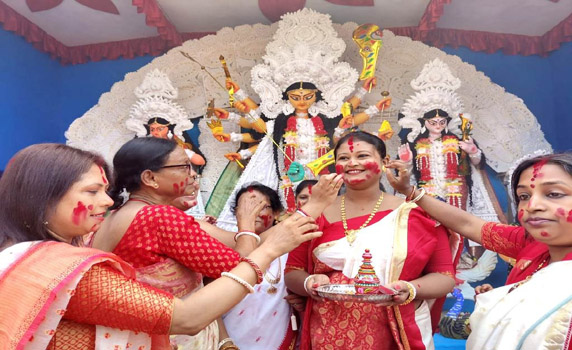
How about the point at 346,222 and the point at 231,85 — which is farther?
the point at 231,85

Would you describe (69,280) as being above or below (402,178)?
below

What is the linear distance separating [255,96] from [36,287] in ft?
14.8

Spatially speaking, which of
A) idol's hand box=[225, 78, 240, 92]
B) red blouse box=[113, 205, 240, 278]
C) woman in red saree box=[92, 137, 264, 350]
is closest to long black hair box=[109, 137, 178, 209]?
woman in red saree box=[92, 137, 264, 350]

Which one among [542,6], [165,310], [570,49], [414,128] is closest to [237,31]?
[414,128]

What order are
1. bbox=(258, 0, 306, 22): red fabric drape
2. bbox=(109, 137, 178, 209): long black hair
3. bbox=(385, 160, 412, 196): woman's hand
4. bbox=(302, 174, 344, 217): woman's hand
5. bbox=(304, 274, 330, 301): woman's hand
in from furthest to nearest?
1. bbox=(258, 0, 306, 22): red fabric drape
2. bbox=(385, 160, 412, 196): woman's hand
3. bbox=(304, 274, 330, 301): woman's hand
4. bbox=(109, 137, 178, 209): long black hair
5. bbox=(302, 174, 344, 217): woman's hand

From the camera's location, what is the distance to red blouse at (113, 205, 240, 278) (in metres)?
1.65

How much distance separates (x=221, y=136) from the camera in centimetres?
505

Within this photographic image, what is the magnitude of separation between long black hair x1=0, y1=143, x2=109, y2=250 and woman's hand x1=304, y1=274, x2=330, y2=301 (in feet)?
3.88

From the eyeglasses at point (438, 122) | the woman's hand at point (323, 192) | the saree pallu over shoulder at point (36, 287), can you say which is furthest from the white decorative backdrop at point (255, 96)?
the saree pallu over shoulder at point (36, 287)

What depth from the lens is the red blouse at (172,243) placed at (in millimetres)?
1650

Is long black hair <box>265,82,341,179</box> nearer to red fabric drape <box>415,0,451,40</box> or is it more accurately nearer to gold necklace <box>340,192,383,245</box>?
red fabric drape <box>415,0,451,40</box>

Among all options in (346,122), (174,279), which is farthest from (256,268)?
(346,122)

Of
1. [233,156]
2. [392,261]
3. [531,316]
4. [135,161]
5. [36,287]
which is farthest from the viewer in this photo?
[233,156]

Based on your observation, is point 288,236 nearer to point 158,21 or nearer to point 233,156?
point 233,156
